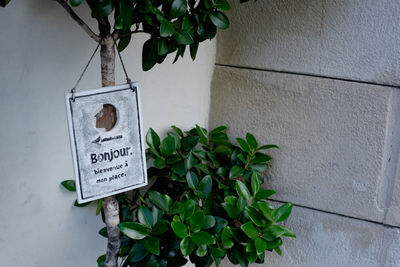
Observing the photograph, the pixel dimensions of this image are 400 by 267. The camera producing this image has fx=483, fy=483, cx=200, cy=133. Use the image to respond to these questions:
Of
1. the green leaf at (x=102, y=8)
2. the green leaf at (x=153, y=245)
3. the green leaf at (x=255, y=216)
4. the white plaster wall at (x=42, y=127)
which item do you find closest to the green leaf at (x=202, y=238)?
the green leaf at (x=153, y=245)

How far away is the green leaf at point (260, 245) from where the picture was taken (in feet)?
4.82

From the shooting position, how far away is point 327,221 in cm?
179

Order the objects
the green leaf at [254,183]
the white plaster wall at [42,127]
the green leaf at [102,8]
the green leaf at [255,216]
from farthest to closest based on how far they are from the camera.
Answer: the green leaf at [254,183]
the green leaf at [255,216]
the white plaster wall at [42,127]
the green leaf at [102,8]

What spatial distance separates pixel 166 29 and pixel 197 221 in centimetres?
56

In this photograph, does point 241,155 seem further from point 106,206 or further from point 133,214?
point 106,206

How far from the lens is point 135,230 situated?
1357 mm

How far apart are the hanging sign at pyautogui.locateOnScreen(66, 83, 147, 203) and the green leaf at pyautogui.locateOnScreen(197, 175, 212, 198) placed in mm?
333

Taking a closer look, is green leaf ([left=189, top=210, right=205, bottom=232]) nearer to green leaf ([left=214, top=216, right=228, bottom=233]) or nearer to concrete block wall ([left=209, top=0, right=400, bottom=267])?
green leaf ([left=214, top=216, right=228, bottom=233])

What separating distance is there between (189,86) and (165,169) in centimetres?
33

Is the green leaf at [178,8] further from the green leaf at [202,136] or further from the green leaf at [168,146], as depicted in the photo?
the green leaf at [202,136]

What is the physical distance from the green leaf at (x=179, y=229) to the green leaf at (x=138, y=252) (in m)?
0.11

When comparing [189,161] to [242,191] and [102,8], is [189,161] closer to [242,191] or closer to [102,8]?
[242,191]

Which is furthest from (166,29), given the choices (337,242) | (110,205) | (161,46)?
(337,242)

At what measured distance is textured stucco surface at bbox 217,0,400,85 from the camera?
1.56 metres
